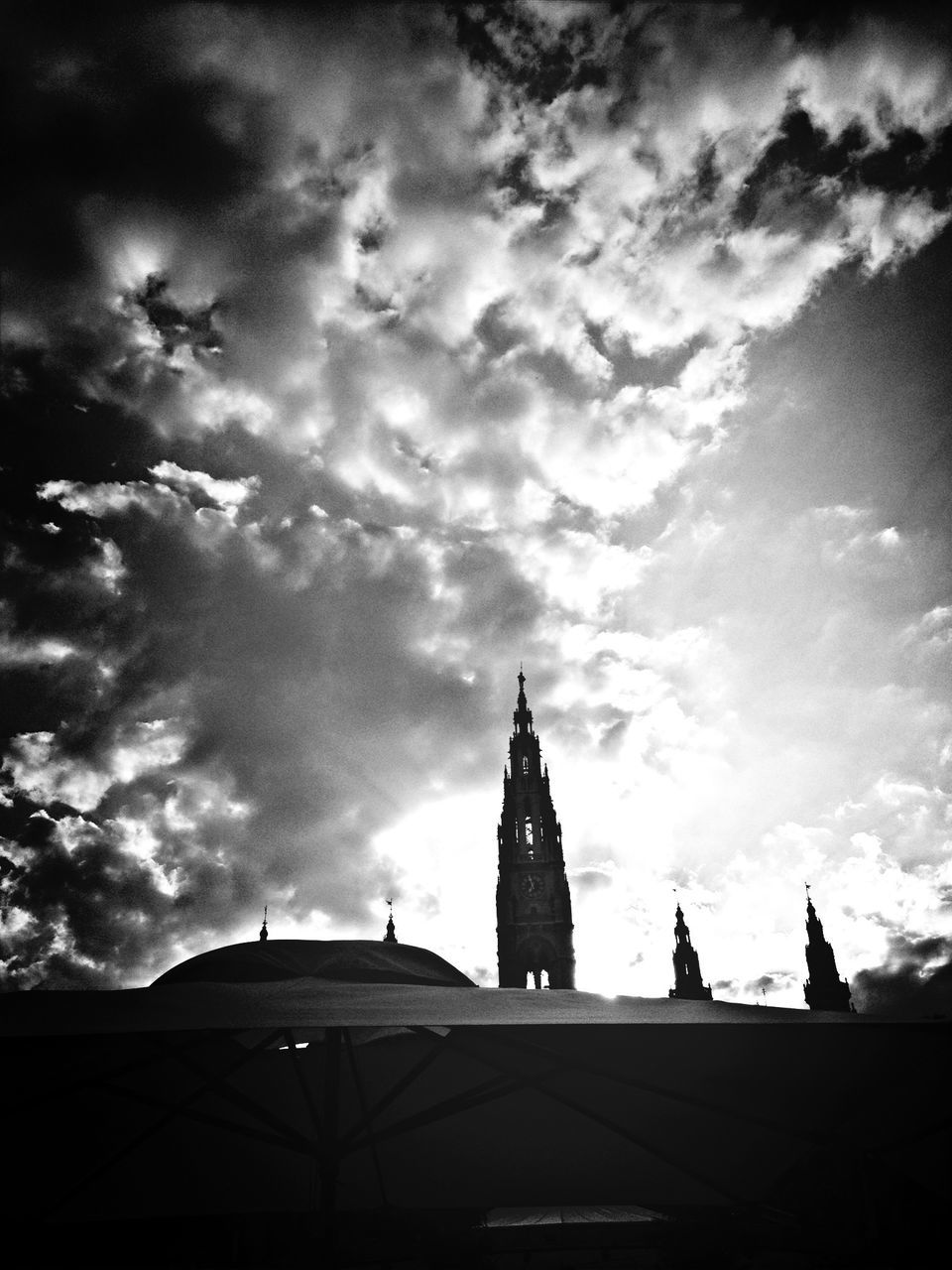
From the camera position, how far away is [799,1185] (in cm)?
419

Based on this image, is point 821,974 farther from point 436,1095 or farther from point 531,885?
point 436,1095

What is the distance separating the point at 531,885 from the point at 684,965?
21.4 m

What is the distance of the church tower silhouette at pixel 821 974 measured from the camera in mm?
70250

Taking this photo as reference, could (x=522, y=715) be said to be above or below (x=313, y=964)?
above

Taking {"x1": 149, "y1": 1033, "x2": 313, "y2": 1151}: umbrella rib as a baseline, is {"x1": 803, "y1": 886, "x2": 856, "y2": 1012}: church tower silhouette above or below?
above

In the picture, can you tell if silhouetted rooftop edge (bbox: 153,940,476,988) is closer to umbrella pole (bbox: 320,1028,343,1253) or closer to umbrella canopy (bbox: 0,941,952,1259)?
umbrella canopy (bbox: 0,941,952,1259)

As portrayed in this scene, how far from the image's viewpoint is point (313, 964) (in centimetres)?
564

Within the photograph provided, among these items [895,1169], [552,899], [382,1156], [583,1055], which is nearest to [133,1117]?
[382,1156]

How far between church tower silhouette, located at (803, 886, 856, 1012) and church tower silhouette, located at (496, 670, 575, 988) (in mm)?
28675

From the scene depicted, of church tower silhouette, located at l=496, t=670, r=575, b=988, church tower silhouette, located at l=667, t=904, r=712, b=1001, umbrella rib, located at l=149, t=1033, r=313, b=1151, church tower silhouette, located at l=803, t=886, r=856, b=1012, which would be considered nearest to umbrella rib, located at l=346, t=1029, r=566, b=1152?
umbrella rib, located at l=149, t=1033, r=313, b=1151

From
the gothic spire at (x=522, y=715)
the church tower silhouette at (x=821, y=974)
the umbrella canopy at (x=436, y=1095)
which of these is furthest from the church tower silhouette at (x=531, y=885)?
the umbrella canopy at (x=436, y=1095)

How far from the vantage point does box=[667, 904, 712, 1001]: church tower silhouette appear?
70.0 metres

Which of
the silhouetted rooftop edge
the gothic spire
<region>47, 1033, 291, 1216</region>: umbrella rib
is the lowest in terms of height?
<region>47, 1033, 291, 1216</region>: umbrella rib

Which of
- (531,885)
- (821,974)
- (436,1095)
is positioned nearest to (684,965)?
(821,974)
